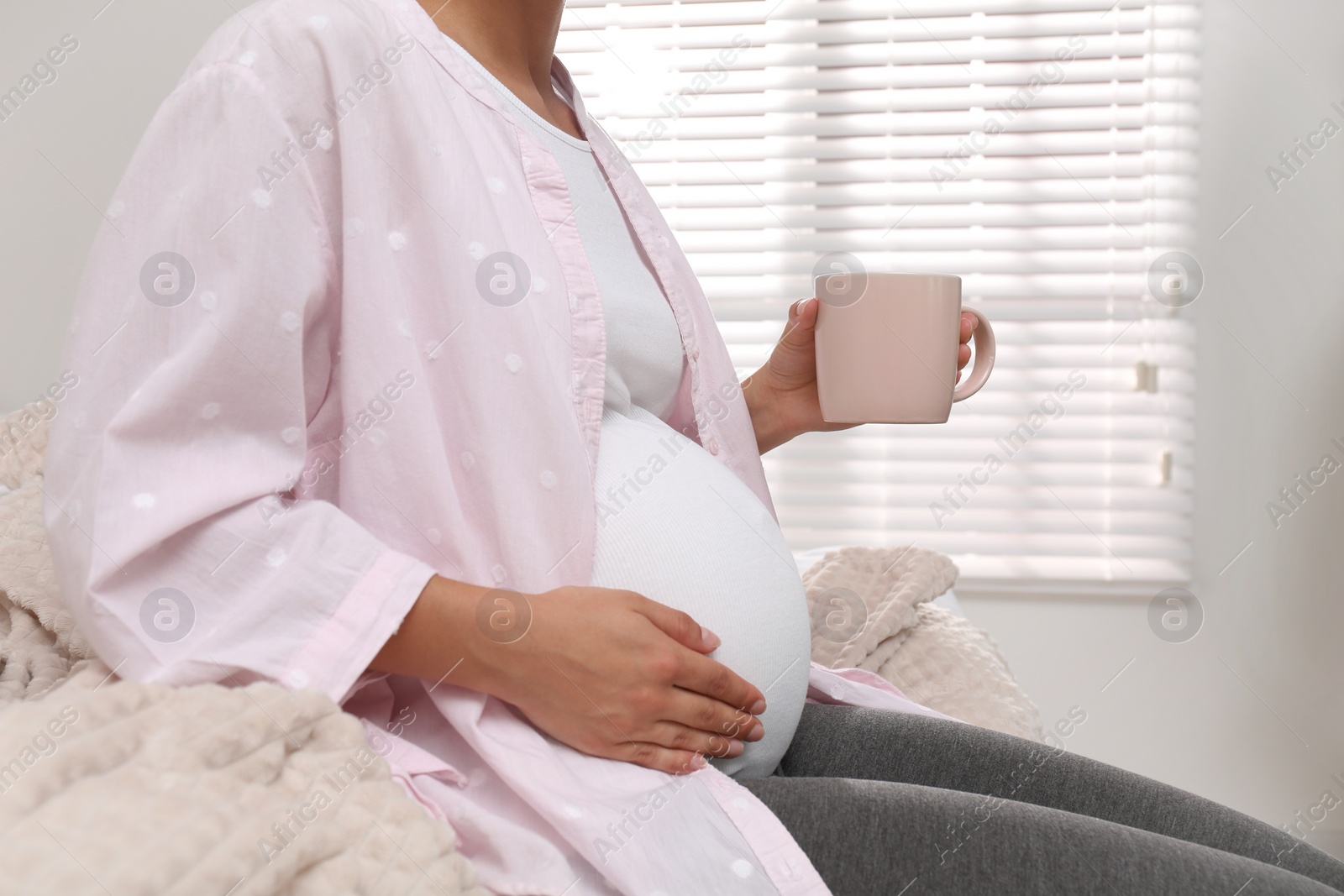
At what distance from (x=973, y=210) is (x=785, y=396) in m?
1.17

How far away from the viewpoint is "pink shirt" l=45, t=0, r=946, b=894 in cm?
46

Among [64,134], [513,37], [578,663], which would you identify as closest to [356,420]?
[578,663]

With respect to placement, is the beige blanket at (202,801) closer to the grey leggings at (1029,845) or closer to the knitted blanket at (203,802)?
the knitted blanket at (203,802)

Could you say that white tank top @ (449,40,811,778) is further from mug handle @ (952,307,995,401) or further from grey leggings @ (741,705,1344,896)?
mug handle @ (952,307,995,401)

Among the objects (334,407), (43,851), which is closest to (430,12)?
(334,407)

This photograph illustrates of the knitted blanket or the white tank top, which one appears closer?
the knitted blanket

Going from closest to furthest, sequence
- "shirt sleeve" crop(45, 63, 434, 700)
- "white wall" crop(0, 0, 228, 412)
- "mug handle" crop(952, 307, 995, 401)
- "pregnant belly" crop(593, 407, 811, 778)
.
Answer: "shirt sleeve" crop(45, 63, 434, 700) < "pregnant belly" crop(593, 407, 811, 778) < "mug handle" crop(952, 307, 995, 401) < "white wall" crop(0, 0, 228, 412)

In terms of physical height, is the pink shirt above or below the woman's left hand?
above

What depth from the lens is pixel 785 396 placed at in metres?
0.87

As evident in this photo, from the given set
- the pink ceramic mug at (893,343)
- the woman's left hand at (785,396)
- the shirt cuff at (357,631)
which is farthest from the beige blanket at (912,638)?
the shirt cuff at (357,631)

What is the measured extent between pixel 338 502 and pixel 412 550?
0.05 m

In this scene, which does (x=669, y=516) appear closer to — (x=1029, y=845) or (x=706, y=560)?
(x=706, y=560)

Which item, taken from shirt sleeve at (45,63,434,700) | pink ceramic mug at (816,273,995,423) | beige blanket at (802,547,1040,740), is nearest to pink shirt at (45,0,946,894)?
shirt sleeve at (45,63,434,700)

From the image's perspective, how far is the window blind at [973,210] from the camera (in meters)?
1.82
